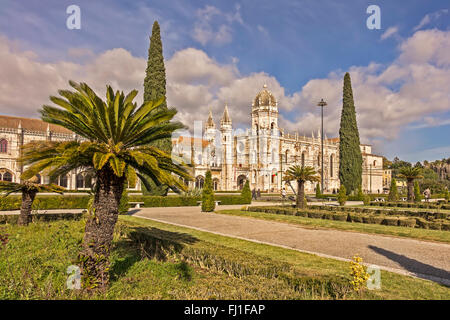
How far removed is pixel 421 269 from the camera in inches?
269

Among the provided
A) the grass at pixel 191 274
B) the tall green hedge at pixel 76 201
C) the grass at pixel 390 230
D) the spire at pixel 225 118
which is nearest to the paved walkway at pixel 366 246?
the grass at pixel 390 230

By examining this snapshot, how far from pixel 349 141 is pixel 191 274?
35300 millimetres

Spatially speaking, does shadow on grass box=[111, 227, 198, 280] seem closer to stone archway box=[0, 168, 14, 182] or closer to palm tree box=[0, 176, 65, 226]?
palm tree box=[0, 176, 65, 226]

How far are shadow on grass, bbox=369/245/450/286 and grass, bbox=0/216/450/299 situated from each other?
1.50ft

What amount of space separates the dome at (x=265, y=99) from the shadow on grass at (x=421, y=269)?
54.4 m

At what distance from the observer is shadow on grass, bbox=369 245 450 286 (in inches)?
237

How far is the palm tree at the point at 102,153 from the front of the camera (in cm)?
548

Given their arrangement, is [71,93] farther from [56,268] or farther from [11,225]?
[11,225]

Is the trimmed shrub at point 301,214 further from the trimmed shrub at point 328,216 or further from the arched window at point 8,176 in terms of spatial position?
the arched window at point 8,176

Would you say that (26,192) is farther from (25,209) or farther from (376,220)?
(376,220)

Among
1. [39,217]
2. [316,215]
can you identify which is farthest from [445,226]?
[39,217]

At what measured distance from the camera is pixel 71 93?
6.24 metres

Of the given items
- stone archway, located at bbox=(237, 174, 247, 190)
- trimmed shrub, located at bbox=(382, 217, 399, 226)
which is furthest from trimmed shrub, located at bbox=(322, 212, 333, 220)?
stone archway, located at bbox=(237, 174, 247, 190)

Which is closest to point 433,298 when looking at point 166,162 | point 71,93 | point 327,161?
point 166,162
